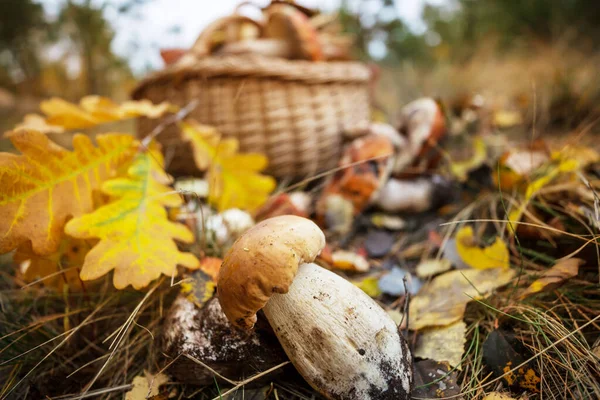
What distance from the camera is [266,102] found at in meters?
1.49

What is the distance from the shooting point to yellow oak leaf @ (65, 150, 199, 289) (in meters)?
0.77

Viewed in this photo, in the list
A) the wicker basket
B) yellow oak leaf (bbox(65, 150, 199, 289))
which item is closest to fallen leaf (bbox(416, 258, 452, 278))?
yellow oak leaf (bbox(65, 150, 199, 289))

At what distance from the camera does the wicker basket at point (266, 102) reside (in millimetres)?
1434

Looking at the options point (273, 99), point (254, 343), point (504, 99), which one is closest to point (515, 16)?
point (504, 99)

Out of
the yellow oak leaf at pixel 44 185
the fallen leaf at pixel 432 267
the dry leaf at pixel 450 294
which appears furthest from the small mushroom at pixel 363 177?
the yellow oak leaf at pixel 44 185

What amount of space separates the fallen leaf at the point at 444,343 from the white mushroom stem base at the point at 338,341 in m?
0.09

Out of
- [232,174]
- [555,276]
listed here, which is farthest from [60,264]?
[555,276]

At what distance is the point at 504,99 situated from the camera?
2.46m

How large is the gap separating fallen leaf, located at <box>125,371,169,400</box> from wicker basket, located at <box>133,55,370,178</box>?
0.98 metres

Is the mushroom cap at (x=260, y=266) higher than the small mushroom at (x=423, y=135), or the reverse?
the mushroom cap at (x=260, y=266)

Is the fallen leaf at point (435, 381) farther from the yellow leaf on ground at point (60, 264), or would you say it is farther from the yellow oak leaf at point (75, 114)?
the yellow oak leaf at point (75, 114)

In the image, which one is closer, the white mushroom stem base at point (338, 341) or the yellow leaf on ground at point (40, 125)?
the white mushroom stem base at point (338, 341)

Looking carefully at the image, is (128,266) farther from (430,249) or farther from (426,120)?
(426,120)

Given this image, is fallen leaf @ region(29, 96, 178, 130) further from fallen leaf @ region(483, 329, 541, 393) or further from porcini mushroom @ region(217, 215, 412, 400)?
fallen leaf @ region(483, 329, 541, 393)
